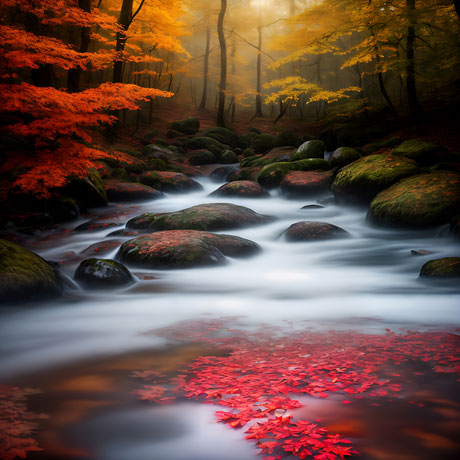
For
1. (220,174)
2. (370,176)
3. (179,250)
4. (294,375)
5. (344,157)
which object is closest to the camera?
(294,375)

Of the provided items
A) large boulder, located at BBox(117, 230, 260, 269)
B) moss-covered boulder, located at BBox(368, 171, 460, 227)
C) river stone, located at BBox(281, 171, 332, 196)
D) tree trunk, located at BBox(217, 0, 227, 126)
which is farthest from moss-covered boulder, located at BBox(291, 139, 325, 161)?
tree trunk, located at BBox(217, 0, 227, 126)

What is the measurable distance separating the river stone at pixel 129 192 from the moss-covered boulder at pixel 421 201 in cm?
736

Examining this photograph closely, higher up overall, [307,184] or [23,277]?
[307,184]

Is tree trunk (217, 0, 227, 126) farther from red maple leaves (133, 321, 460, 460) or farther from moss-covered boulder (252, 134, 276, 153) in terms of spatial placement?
red maple leaves (133, 321, 460, 460)

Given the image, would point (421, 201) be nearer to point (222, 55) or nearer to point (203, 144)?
point (203, 144)

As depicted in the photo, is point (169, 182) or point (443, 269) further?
point (169, 182)

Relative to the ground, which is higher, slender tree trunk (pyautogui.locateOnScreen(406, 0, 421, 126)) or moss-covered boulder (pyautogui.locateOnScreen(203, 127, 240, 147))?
slender tree trunk (pyautogui.locateOnScreen(406, 0, 421, 126))

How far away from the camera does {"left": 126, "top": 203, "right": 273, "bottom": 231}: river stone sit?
880 cm

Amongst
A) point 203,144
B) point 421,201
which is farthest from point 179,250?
point 203,144

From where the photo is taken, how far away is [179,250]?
6.78m

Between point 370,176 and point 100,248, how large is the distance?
7237 millimetres

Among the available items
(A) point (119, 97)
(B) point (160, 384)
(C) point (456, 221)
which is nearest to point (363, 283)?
(C) point (456, 221)

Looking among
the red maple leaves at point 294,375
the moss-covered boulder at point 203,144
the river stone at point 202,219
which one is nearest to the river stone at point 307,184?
the river stone at point 202,219

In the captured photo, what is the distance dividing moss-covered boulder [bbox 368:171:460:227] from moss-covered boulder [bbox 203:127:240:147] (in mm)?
14051
